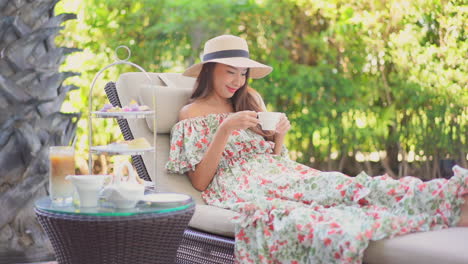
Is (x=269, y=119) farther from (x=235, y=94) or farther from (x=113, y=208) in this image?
(x=113, y=208)

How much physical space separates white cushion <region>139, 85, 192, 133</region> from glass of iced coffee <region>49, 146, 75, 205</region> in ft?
2.48

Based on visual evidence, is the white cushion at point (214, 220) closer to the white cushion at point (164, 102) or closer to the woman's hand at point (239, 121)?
the woman's hand at point (239, 121)

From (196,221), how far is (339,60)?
4148 millimetres

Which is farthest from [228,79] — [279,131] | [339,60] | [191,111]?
[339,60]

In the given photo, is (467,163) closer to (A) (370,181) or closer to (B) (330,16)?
(B) (330,16)

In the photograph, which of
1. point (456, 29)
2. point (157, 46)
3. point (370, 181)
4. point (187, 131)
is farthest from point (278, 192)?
point (456, 29)

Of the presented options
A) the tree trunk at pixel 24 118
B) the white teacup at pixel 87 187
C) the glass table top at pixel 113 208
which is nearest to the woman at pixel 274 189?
the glass table top at pixel 113 208

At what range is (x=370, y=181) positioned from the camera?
2.51 m

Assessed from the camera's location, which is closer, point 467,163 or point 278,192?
point 278,192

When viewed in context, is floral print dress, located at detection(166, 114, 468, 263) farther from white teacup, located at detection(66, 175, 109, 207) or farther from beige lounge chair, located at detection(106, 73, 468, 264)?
white teacup, located at detection(66, 175, 109, 207)

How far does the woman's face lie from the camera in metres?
3.21

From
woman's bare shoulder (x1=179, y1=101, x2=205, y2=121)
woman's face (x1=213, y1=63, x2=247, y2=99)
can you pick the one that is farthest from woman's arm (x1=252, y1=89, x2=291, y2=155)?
woman's bare shoulder (x1=179, y1=101, x2=205, y2=121)

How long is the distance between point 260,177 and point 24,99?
149 cm

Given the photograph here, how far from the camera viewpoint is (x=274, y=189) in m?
2.76
